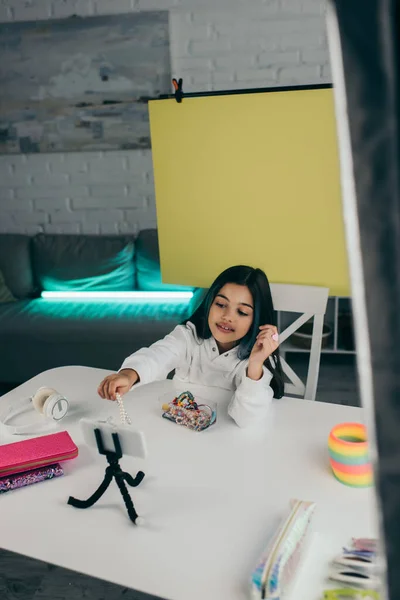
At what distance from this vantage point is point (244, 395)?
1.42 meters

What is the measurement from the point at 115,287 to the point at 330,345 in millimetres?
1405

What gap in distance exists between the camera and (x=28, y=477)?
48.3 inches

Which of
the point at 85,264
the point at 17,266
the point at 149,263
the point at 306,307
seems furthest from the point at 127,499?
the point at 17,266

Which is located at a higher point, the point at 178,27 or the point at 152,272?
the point at 178,27

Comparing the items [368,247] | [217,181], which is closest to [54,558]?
[368,247]

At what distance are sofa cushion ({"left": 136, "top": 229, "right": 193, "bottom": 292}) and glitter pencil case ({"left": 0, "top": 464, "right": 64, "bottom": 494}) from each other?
239 cm

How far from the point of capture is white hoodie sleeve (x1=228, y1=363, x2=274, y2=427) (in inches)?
55.9

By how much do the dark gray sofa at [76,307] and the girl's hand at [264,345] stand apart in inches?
63.7

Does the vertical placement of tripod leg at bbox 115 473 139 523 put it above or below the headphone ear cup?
below

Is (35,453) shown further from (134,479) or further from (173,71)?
(173,71)

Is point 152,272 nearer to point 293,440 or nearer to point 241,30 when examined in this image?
point 241,30

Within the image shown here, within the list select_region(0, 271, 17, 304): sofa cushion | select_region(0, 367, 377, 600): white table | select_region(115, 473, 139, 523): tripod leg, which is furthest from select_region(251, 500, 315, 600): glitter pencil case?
select_region(0, 271, 17, 304): sofa cushion

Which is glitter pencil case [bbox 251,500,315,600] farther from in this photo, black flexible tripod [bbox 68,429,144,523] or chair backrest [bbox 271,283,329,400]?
chair backrest [bbox 271,283,329,400]

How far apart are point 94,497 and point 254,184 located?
3.13 ft
